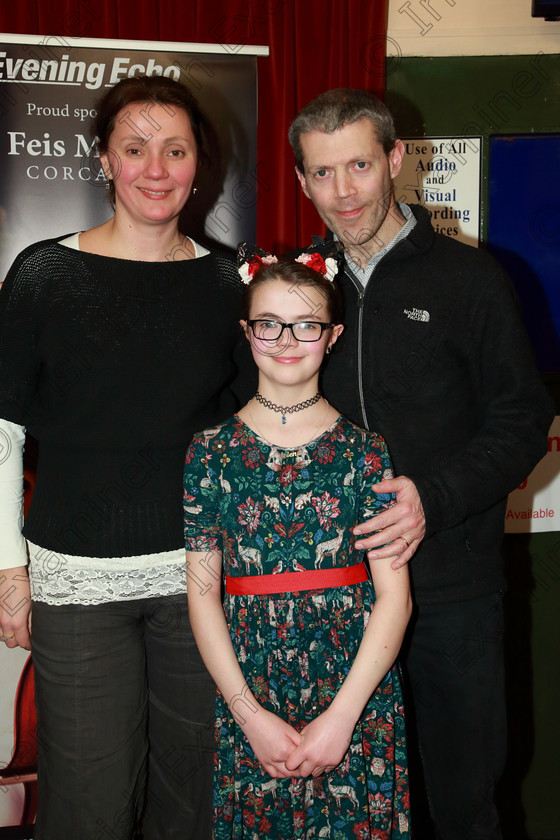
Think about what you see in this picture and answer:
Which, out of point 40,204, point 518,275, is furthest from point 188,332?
point 518,275

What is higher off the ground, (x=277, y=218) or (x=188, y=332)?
(x=277, y=218)

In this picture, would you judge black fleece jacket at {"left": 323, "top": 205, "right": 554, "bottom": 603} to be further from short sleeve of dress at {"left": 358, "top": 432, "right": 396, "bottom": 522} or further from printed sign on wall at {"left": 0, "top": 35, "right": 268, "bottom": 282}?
printed sign on wall at {"left": 0, "top": 35, "right": 268, "bottom": 282}

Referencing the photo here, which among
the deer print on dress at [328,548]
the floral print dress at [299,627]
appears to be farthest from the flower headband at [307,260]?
the deer print on dress at [328,548]

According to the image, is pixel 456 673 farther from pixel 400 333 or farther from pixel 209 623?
pixel 400 333

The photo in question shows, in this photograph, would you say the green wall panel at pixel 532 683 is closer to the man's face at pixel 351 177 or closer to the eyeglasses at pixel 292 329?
the man's face at pixel 351 177

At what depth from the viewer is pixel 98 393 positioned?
1590 millimetres

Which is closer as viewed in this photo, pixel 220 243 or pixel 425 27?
pixel 220 243

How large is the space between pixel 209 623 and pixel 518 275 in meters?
1.70

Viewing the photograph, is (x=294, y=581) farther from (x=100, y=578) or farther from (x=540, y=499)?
(x=540, y=499)

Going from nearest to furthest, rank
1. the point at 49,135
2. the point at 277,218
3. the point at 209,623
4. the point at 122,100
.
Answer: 1. the point at 209,623
2. the point at 122,100
3. the point at 49,135
4. the point at 277,218

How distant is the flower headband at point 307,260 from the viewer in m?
1.59

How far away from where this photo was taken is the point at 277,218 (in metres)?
2.34

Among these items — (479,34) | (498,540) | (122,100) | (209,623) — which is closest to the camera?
(209,623)

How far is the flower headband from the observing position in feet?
5.23
